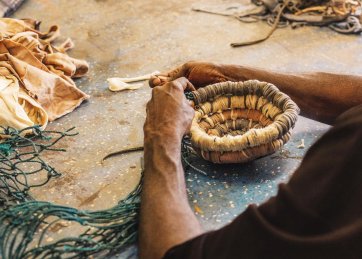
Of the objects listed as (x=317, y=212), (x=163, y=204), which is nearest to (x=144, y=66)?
(x=163, y=204)

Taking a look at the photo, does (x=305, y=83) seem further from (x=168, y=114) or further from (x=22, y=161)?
(x=22, y=161)

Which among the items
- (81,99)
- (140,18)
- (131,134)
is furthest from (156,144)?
(140,18)

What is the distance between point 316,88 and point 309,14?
5.53ft

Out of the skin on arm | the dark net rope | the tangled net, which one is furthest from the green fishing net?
the tangled net

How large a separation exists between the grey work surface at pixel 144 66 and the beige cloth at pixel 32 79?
0.09m

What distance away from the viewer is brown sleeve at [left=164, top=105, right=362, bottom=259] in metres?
1.03

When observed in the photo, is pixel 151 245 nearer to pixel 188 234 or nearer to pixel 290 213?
pixel 188 234

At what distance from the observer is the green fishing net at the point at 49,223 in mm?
1608

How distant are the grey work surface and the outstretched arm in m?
0.19

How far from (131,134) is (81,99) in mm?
456

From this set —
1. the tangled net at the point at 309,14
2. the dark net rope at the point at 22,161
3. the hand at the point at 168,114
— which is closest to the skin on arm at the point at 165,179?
the hand at the point at 168,114

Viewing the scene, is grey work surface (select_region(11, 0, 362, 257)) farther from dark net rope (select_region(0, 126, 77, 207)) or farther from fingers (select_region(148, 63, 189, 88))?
fingers (select_region(148, 63, 189, 88))

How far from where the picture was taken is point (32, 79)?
2.58 metres

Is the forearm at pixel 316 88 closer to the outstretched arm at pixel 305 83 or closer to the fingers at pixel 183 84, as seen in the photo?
the outstretched arm at pixel 305 83
